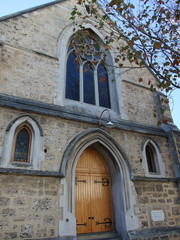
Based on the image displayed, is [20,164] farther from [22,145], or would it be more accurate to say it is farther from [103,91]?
[103,91]

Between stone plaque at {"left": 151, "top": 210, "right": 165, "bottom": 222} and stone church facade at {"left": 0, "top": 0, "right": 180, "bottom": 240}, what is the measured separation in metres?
0.03

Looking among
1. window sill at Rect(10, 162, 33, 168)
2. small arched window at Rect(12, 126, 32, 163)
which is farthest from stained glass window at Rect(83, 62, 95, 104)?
window sill at Rect(10, 162, 33, 168)

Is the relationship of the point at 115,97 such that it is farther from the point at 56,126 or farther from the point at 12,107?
the point at 12,107

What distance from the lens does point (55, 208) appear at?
4473mm

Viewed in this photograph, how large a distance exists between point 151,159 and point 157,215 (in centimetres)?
181

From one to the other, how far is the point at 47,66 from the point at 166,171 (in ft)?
17.4

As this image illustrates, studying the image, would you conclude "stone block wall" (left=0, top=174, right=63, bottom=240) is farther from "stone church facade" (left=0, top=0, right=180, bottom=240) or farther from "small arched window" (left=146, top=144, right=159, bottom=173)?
"small arched window" (left=146, top=144, right=159, bottom=173)

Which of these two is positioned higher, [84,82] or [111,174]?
[84,82]

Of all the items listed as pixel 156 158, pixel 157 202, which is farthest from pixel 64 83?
pixel 157 202

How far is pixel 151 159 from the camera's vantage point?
22.5 feet

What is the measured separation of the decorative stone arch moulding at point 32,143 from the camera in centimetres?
438

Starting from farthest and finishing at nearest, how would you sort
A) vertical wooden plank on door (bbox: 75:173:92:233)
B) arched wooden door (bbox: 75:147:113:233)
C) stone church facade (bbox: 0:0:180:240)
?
arched wooden door (bbox: 75:147:113:233), vertical wooden plank on door (bbox: 75:173:92:233), stone church facade (bbox: 0:0:180:240)

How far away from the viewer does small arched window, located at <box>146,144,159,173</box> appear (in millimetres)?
6644

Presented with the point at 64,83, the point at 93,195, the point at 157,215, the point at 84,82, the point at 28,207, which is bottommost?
the point at 157,215
